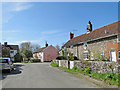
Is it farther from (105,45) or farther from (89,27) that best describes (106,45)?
(89,27)

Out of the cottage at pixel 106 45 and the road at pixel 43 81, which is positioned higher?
the cottage at pixel 106 45

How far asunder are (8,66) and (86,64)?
8.61 meters

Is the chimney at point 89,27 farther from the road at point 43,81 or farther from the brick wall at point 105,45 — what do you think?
the road at point 43,81

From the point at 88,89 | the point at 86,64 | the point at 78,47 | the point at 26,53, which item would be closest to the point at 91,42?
the point at 78,47

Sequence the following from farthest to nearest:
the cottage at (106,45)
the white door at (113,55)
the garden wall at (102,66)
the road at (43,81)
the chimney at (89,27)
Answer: the chimney at (89,27) < the white door at (113,55) < the cottage at (106,45) < the garden wall at (102,66) < the road at (43,81)

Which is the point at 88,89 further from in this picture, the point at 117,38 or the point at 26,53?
the point at 26,53

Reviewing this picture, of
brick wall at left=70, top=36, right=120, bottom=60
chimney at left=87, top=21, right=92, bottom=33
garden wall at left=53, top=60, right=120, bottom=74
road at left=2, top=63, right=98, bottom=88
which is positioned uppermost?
chimney at left=87, top=21, right=92, bottom=33

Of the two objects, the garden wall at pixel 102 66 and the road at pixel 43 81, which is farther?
the garden wall at pixel 102 66

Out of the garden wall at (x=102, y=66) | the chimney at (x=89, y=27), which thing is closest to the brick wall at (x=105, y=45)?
the chimney at (x=89, y=27)

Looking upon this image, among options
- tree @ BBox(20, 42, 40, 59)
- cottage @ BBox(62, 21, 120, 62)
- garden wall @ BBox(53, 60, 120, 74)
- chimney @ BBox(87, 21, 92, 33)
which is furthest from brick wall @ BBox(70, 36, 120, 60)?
tree @ BBox(20, 42, 40, 59)

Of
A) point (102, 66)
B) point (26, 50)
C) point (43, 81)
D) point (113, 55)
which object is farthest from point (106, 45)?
point (26, 50)

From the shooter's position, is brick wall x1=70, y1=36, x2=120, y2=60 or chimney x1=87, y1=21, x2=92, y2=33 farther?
chimney x1=87, y1=21, x2=92, y2=33

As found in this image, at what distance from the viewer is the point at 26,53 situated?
64.0m

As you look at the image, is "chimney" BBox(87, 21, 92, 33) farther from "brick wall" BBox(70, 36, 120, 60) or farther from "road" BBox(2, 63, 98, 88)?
"road" BBox(2, 63, 98, 88)
